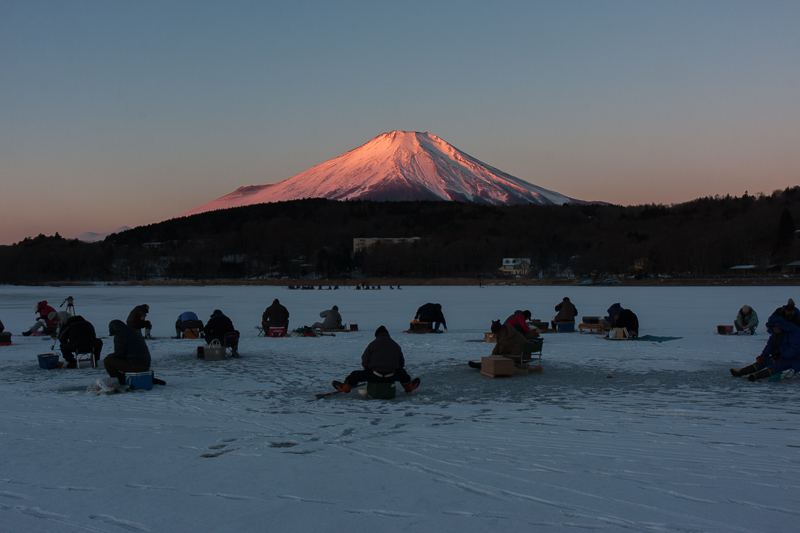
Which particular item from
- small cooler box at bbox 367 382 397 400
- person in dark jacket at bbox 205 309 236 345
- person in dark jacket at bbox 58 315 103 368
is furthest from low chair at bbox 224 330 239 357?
small cooler box at bbox 367 382 397 400

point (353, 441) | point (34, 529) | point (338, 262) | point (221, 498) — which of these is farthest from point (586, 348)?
point (338, 262)

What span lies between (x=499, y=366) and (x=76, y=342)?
23.0ft

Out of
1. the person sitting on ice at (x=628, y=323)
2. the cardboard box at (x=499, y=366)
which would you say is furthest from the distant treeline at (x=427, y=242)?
the cardboard box at (x=499, y=366)

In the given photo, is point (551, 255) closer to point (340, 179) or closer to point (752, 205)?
point (752, 205)

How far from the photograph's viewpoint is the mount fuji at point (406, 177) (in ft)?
553

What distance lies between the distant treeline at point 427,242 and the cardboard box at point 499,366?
277 ft

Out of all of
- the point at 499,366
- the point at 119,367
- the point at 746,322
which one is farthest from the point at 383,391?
the point at 746,322

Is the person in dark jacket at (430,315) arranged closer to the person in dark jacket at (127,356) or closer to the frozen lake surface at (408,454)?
the frozen lake surface at (408,454)

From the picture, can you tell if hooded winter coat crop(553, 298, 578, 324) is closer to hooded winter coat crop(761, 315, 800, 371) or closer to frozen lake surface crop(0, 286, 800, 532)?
frozen lake surface crop(0, 286, 800, 532)

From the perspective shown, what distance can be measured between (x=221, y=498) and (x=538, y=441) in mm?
2783

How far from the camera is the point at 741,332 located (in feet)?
50.6

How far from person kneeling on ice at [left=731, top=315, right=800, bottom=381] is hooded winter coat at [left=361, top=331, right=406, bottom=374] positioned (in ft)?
16.6

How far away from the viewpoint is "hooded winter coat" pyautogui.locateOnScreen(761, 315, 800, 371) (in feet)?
27.7

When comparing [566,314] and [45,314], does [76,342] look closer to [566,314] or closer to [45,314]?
[45,314]
